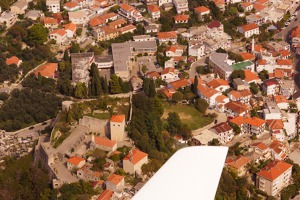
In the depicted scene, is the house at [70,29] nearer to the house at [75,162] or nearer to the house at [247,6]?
the house at [247,6]

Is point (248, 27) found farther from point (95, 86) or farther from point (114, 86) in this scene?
point (95, 86)

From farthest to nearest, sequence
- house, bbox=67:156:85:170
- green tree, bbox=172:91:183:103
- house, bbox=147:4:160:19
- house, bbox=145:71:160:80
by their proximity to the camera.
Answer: house, bbox=147:4:160:19 < house, bbox=145:71:160:80 < green tree, bbox=172:91:183:103 < house, bbox=67:156:85:170

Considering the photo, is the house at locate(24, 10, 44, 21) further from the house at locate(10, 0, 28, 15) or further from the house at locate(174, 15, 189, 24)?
the house at locate(174, 15, 189, 24)

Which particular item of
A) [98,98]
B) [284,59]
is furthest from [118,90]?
[284,59]

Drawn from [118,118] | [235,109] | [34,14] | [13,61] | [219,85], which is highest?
[34,14]

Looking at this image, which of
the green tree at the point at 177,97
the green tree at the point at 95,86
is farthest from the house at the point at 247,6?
the green tree at the point at 95,86

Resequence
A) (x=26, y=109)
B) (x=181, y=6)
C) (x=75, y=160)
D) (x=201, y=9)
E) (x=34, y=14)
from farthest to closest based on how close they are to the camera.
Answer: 1. (x=181, y=6)
2. (x=201, y=9)
3. (x=34, y=14)
4. (x=26, y=109)
5. (x=75, y=160)

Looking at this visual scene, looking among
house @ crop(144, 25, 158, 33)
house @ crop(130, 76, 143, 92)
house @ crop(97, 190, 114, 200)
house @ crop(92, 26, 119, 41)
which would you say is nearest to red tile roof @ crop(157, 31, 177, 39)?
house @ crop(144, 25, 158, 33)

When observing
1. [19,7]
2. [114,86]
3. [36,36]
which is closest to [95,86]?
[114,86]
